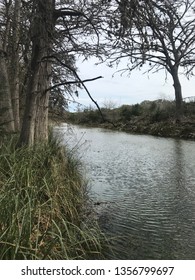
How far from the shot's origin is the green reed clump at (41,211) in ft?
13.7

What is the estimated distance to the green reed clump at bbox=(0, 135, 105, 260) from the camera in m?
4.16

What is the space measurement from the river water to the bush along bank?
8.58 m

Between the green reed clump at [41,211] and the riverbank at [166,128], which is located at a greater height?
the riverbank at [166,128]

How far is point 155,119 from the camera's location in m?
32.6

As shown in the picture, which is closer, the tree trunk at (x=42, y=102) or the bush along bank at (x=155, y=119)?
the tree trunk at (x=42, y=102)

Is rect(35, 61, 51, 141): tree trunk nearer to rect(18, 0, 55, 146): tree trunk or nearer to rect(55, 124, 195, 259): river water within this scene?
rect(18, 0, 55, 146): tree trunk

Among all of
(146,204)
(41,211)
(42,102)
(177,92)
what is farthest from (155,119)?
(41,211)

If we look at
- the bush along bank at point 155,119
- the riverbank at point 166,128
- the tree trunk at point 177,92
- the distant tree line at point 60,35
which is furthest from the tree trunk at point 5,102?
the tree trunk at point 177,92

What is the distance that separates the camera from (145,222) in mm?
7027

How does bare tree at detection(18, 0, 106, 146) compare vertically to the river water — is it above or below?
above

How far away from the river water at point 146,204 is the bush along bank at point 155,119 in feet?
28.1

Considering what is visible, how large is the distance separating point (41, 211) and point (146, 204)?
3.38 meters

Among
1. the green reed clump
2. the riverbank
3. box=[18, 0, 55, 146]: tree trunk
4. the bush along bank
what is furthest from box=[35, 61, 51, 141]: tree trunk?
the riverbank

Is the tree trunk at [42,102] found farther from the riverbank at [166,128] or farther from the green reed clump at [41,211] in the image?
the riverbank at [166,128]
